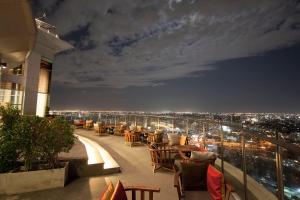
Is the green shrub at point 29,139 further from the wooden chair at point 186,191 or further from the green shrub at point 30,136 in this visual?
the wooden chair at point 186,191

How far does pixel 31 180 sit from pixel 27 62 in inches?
471

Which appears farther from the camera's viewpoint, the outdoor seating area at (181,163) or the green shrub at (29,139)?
the green shrub at (29,139)

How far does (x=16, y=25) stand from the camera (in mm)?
5660

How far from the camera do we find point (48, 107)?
639 inches

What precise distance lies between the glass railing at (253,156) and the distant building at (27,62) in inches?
201

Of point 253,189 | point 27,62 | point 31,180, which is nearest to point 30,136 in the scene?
point 31,180

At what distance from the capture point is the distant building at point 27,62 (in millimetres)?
6370

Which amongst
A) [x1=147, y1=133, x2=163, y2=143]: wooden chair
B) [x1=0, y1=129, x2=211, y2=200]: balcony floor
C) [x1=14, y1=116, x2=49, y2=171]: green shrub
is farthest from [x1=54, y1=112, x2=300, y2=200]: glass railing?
[x1=14, y1=116, x2=49, y2=171]: green shrub

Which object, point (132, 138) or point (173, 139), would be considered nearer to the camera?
point (173, 139)

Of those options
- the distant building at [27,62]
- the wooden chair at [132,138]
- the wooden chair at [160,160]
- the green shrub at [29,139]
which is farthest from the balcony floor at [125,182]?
the distant building at [27,62]

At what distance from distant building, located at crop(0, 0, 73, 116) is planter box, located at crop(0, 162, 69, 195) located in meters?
3.42

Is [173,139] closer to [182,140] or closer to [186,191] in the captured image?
[182,140]

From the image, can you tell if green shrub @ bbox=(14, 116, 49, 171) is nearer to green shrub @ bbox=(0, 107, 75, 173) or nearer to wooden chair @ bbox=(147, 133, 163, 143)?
green shrub @ bbox=(0, 107, 75, 173)

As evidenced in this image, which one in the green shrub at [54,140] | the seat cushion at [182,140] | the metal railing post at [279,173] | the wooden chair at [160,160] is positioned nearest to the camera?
the metal railing post at [279,173]
